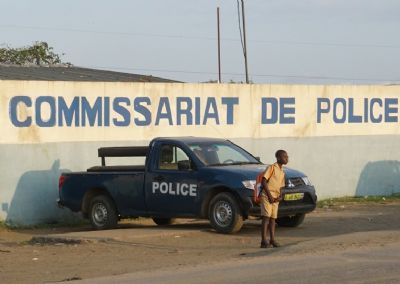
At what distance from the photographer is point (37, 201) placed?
60.1 feet

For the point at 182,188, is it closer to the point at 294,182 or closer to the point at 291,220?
the point at 294,182

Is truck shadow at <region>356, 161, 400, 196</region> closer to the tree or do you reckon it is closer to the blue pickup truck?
the blue pickup truck

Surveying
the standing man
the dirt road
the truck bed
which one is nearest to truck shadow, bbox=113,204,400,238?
the dirt road

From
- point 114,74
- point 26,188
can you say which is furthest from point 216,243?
point 114,74

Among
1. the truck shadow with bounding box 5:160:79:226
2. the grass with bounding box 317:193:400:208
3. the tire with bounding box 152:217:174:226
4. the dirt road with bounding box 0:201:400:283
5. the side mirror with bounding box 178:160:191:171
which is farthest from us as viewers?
the grass with bounding box 317:193:400:208

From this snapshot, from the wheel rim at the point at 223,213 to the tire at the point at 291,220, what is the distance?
1.71 meters

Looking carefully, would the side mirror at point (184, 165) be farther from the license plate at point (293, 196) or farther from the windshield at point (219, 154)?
the license plate at point (293, 196)

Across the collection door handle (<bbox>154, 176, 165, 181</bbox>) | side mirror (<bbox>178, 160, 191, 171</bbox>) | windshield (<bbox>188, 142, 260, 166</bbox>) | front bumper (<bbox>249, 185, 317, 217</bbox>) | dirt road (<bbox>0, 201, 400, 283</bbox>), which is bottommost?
dirt road (<bbox>0, 201, 400, 283</bbox>)

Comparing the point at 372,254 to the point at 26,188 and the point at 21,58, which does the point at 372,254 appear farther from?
the point at 21,58

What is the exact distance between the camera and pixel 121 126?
19.5 meters

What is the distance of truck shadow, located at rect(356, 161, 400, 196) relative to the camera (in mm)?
23656

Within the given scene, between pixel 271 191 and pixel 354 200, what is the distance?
395 inches

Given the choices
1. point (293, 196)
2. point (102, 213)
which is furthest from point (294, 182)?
point (102, 213)

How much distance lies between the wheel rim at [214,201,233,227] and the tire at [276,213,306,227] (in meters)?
1.71
